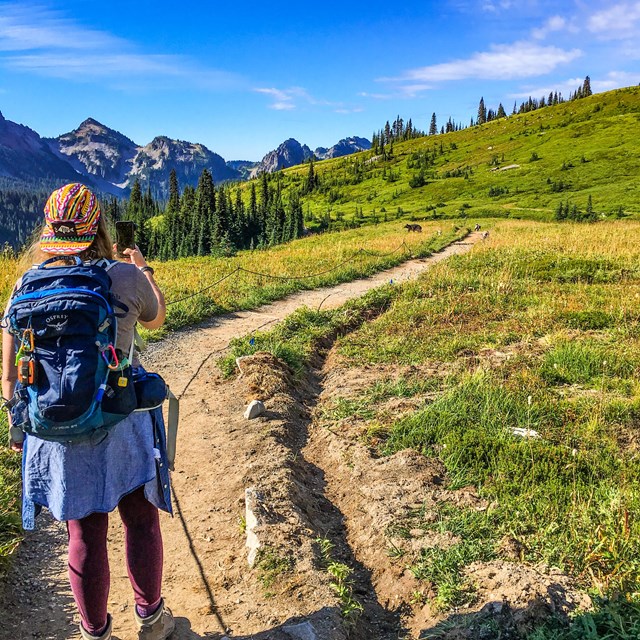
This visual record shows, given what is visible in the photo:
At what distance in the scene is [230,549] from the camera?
178 inches

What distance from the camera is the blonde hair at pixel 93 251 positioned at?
8.83 feet

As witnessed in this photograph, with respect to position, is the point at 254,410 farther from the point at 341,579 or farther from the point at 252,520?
the point at 341,579

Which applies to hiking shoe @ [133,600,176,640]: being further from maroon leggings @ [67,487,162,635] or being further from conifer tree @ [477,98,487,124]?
conifer tree @ [477,98,487,124]

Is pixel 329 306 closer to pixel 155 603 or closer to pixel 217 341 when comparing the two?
pixel 217 341

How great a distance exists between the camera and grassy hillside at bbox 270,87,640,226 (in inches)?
2280

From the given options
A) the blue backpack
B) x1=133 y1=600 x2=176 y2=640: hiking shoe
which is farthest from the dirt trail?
the blue backpack

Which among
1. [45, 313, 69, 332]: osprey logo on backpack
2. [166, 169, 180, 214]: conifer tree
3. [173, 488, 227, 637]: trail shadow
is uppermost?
[166, 169, 180, 214]: conifer tree

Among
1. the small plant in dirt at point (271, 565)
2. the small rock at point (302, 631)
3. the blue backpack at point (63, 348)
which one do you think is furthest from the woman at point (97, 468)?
the small plant in dirt at point (271, 565)

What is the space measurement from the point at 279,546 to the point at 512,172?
8200cm

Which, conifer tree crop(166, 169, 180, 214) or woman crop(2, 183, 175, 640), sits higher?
conifer tree crop(166, 169, 180, 214)

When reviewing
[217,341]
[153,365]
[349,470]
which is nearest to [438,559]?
[349,470]

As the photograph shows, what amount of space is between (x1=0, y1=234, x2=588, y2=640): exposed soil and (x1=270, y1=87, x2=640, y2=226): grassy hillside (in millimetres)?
46737

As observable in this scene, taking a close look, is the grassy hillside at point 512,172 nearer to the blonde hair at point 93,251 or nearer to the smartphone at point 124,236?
the smartphone at point 124,236

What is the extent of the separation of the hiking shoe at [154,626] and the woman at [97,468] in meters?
0.21
